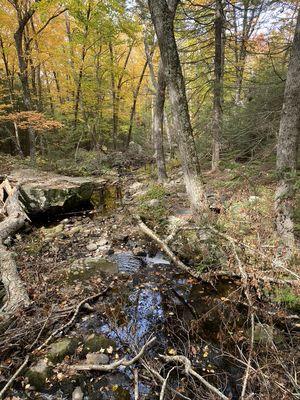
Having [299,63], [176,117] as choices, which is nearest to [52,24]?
[176,117]

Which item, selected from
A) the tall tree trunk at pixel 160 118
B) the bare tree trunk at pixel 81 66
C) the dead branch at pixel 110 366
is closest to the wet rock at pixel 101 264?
the dead branch at pixel 110 366

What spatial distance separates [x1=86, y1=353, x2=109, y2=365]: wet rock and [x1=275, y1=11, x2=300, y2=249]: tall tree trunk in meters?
3.25

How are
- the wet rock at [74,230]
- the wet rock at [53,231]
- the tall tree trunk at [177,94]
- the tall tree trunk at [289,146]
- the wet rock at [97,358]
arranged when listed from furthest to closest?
the wet rock at [74,230] < the wet rock at [53,231] < the tall tree trunk at [177,94] < the tall tree trunk at [289,146] < the wet rock at [97,358]

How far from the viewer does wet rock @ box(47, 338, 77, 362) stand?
3203mm

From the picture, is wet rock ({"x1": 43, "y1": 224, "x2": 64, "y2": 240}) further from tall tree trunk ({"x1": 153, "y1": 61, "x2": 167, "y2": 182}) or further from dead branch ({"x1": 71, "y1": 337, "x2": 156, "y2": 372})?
tall tree trunk ({"x1": 153, "y1": 61, "x2": 167, "y2": 182})

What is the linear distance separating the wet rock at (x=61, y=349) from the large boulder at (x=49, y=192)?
5.33 meters

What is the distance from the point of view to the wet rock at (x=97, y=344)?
3379mm

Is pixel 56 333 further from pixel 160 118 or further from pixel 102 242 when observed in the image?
pixel 160 118

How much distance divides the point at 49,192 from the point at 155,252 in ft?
13.8

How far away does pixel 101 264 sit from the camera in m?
5.50

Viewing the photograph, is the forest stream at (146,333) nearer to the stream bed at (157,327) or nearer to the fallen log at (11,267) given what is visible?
the stream bed at (157,327)

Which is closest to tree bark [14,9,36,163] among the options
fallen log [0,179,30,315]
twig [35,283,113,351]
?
fallen log [0,179,30,315]

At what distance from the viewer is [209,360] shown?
10.5 ft

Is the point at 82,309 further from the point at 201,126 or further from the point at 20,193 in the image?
the point at 201,126
